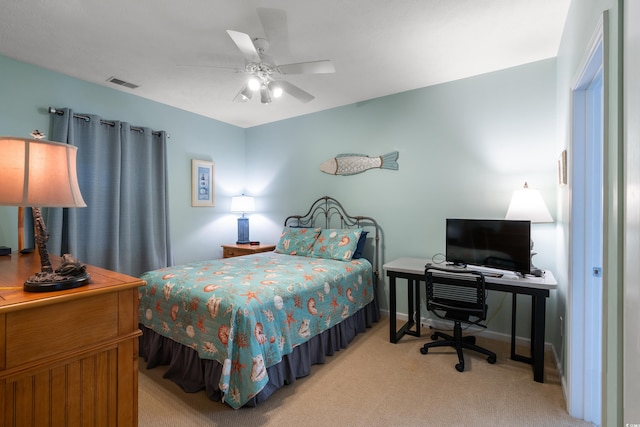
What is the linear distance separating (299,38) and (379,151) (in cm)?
167

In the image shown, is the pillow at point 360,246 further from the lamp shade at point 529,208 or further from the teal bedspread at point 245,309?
the lamp shade at point 529,208

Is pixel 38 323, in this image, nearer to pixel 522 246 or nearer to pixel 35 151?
pixel 35 151

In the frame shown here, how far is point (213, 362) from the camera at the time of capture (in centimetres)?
198

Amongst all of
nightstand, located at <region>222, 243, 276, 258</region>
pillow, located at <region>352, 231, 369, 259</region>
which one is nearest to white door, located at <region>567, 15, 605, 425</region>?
pillow, located at <region>352, 231, 369, 259</region>

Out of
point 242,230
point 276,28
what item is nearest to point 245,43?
point 276,28

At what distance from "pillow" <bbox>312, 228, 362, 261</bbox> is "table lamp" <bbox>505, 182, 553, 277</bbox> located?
5.02 feet

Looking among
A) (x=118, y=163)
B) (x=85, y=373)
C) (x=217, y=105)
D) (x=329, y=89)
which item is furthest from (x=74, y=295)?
(x=217, y=105)

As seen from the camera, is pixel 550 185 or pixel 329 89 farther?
pixel 329 89

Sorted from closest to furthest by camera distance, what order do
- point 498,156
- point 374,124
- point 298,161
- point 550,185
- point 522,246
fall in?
point 522,246
point 550,185
point 498,156
point 374,124
point 298,161

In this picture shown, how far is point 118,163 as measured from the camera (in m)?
3.30

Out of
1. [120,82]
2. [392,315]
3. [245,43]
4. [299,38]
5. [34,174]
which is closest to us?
[34,174]

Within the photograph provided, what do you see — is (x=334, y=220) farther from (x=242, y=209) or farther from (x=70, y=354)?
(x=70, y=354)

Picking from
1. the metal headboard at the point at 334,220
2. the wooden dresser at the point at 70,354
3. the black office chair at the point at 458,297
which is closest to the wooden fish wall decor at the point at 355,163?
the metal headboard at the point at 334,220

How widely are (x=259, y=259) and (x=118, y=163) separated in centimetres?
190
